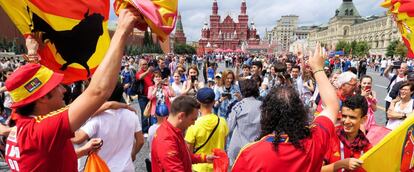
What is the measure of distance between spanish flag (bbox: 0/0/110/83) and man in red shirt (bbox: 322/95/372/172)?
2118 mm

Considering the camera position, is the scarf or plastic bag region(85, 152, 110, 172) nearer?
plastic bag region(85, 152, 110, 172)

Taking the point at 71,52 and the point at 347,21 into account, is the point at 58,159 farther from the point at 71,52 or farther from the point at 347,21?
the point at 347,21

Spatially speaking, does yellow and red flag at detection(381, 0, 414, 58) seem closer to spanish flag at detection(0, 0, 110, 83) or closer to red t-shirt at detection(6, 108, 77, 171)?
spanish flag at detection(0, 0, 110, 83)

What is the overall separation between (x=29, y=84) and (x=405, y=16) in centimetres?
382

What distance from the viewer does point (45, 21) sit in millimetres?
3643

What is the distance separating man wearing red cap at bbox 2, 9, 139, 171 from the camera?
5.28ft

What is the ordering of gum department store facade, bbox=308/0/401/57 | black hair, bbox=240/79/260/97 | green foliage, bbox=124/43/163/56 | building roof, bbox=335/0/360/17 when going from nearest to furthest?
black hair, bbox=240/79/260/97, green foliage, bbox=124/43/163/56, gum department store facade, bbox=308/0/401/57, building roof, bbox=335/0/360/17

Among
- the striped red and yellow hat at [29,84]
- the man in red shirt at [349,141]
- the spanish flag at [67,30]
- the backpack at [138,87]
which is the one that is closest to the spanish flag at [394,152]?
the man in red shirt at [349,141]

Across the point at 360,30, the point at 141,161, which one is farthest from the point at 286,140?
the point at 360,30

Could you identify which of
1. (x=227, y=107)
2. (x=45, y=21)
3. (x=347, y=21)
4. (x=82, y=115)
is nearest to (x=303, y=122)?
(x=82, y=115)

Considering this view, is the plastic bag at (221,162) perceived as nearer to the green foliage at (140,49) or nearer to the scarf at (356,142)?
the scarf at (356,142)

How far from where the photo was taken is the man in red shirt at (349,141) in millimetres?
2404

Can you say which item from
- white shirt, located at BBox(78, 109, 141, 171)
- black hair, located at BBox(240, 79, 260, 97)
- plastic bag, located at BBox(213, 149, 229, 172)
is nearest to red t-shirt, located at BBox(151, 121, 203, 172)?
plastic bag, located at BBox(213, 149, 229, 172)

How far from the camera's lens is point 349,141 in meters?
2.81
